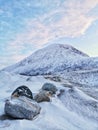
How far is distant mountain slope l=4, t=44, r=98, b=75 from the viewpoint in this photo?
2835 inches

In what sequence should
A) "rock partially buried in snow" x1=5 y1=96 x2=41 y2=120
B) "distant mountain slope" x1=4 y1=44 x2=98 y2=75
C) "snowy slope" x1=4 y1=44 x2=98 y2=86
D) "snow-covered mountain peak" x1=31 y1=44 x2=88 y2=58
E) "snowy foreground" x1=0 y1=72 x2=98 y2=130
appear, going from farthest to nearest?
"snow-covered mountain peak" x1=31 y1=44 x2=88 y2=58, "distant mountain slope" x1=4 y1=44 x2=98 y2=75, "snowy slope" x1=4 y1=44 x2=98 y2=86, "rock partially buried in snow" x1=5 y1=96 x2=41 y2=120, "snowy foreground" x1=0 y1=72 x2=98 y2=130

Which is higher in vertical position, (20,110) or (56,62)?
(56,62)

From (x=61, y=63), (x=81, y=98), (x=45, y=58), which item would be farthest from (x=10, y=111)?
(x=45, y=58)

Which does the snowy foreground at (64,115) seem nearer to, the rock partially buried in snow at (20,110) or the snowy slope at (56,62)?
the rock partially buried in snow at (20,110)

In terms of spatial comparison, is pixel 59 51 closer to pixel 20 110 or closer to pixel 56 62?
pixel 56 62

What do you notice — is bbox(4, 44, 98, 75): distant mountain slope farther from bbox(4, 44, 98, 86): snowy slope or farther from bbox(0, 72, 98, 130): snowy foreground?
bbox(0, 72, 98, 130): snowy foreground

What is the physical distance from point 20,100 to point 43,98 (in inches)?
86.0

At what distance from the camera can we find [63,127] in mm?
10023

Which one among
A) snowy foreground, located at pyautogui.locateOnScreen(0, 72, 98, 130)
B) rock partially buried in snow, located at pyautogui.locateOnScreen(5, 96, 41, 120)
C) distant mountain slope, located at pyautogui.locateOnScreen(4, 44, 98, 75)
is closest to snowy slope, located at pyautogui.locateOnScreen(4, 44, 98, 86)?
distant mountain slope, located at pyautogui.locateOnScreen(4, 44, 98, 75)

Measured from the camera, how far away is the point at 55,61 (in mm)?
87438

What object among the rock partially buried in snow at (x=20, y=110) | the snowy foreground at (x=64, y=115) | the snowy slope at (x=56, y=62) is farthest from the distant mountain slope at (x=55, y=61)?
the rock partially buried in snow at (x=20, y=110)

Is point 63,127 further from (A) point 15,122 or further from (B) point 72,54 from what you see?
(B) point 72,54

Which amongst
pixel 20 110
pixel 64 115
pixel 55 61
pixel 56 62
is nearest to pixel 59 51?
pixel 55 61

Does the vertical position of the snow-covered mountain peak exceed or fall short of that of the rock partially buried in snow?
it exceeds it
